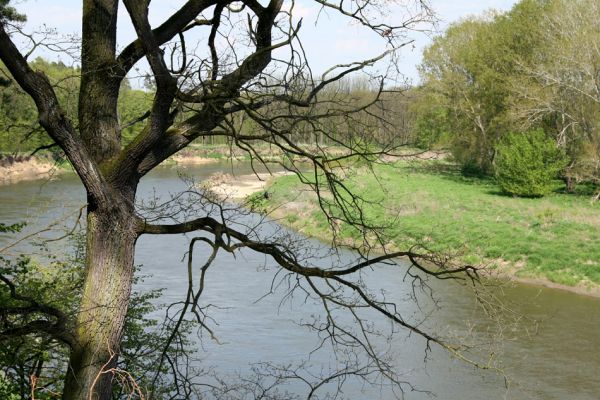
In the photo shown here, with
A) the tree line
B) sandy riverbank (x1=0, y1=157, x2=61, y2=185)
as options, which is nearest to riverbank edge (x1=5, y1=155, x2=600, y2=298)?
sandy riverbank (x1=0, y1=157, x2=61, y2=185)

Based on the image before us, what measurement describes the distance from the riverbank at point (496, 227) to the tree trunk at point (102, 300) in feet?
39.0

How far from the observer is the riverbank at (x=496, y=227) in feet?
73.0

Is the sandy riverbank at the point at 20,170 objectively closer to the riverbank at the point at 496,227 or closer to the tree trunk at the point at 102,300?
the riverbank at the point at 496,227

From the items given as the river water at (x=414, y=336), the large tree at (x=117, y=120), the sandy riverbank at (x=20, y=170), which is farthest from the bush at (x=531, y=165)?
the large tree at (x=117, y=120)

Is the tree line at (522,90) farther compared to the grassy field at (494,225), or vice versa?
the tree line at (522,90)

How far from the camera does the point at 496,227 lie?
2612 centimetres

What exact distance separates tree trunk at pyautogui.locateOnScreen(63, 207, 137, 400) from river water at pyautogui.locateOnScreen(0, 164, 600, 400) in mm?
4472

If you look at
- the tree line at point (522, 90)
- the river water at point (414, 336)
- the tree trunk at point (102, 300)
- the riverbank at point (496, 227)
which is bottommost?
the river water at point (414, 336)

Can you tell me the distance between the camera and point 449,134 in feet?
144

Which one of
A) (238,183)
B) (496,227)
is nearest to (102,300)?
(496,227)

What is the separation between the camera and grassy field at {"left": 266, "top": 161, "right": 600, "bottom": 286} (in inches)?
889

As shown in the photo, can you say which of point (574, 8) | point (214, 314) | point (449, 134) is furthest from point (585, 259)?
point (449, 134)

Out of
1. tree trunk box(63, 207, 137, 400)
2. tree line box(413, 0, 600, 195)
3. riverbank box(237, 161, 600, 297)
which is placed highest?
tree line box(413, 0, 600, 195)

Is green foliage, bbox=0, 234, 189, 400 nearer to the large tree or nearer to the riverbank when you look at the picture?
the large tree
